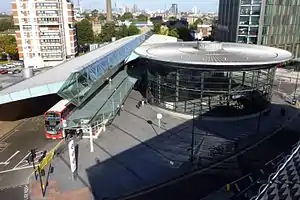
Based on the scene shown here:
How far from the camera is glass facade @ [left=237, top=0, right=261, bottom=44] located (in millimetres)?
59131

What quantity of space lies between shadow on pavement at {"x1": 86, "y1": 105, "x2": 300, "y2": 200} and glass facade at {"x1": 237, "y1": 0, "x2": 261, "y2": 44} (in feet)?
114

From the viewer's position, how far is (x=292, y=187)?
742cm

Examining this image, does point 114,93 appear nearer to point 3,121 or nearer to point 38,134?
point 38,134

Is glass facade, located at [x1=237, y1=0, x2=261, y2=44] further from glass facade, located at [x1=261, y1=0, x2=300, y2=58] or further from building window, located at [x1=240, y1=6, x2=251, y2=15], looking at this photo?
glass facade, located at [x1=261, y1=0, x2=300, y2=58]

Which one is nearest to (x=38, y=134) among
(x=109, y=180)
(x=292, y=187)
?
(x=109, y=180)

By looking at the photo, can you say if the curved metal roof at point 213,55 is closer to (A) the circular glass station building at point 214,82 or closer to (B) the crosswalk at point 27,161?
(A) the circular glass station building at point 214,82

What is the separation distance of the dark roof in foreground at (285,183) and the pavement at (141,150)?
13.8 meters

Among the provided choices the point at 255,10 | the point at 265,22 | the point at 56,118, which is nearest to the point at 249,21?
the point at 255,10

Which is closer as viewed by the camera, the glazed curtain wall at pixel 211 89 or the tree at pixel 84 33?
the glazed curtain wall at pixel 211 89

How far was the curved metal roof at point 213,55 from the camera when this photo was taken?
103 ft

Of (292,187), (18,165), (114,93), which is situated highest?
(292,187)

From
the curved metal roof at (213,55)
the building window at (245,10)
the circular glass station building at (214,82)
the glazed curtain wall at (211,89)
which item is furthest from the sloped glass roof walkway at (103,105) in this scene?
the building window at (245,10)

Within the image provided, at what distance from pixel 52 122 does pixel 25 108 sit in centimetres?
A: 1194

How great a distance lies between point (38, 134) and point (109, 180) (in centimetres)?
1241
